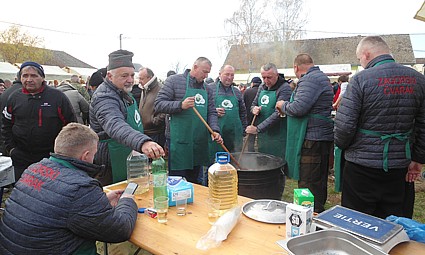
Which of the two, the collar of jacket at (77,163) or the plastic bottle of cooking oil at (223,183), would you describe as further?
the plastic bottle of cooking oil at (223,183)

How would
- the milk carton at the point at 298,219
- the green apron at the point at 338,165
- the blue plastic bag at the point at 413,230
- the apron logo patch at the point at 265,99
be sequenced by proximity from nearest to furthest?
the milk carton at the point at 298,219 < the blue plastic bag at the point at 413,230 < the green apron at the point at 338,165 < the apron logo patch at the point at 265,99

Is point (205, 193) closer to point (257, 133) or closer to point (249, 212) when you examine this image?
point (249, 212)

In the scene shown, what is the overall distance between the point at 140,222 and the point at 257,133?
2698 mm

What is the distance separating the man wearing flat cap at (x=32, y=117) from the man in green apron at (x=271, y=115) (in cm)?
234

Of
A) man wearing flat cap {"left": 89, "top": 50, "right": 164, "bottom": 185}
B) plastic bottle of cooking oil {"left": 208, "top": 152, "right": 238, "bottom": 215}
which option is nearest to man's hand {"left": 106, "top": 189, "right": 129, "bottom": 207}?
man wearing flat cap {"left": 89, "top": 50, "right": 164, "bottom": 185}

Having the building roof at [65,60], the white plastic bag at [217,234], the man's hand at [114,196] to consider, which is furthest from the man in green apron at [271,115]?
the building roof at [65,60]

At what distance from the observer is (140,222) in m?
1.72

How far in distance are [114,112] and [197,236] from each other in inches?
46.6

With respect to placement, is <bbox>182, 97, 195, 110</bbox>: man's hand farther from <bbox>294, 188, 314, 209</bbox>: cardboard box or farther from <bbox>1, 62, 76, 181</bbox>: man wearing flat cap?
<bbox>294, 188, 314, 209</bbox>: cardboard box

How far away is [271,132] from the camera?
4266 mm

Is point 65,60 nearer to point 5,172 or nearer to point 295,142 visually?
point 5,172

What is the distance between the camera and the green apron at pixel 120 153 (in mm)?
2428

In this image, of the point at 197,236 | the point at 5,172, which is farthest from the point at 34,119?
the point at 197,236

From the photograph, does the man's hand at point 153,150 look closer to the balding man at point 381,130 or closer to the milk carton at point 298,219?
the milk carton at point 298,219
